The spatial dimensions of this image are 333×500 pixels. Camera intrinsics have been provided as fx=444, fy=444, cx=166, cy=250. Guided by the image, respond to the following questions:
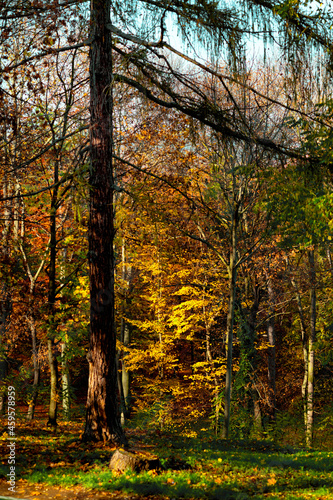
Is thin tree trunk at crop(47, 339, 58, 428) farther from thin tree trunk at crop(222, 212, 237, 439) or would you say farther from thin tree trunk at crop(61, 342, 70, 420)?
thin tree trunk at crop(222, 212, 237, 439)

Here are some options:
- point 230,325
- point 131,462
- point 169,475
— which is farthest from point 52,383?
point 169,475

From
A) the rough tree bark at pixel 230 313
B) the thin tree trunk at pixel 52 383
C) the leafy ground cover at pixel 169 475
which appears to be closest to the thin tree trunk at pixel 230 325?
the rough tree bark at pixel 230 313

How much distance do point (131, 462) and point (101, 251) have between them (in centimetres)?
313

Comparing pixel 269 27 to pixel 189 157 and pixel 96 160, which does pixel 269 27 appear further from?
pixel 189 157

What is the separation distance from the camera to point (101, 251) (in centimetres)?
711

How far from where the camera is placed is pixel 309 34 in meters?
6.02

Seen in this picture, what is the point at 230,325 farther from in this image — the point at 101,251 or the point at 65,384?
the point at 65,384

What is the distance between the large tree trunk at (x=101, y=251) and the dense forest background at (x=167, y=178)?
0.11 metres

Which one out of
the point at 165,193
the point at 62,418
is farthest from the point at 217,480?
the point at 62,418

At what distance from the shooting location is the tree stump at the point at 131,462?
5441mm

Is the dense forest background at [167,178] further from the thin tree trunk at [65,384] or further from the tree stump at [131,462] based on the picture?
the tree stump at [131,462]

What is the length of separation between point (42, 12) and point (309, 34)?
3.77 m

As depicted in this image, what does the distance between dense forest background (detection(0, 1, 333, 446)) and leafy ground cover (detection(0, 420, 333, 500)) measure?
1.34m

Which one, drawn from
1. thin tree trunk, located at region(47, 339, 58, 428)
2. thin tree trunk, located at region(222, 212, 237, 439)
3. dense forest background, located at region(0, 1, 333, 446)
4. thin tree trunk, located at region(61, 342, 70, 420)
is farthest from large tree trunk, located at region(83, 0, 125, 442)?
thin tree trunk, located at region(222, 212, 237, 439)
